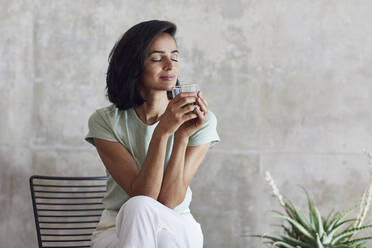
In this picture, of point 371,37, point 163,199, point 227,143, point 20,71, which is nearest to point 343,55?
point 371,37

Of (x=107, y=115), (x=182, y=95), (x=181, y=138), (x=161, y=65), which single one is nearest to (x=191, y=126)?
(x=181, y=138)

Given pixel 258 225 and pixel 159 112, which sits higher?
pixel 159 112

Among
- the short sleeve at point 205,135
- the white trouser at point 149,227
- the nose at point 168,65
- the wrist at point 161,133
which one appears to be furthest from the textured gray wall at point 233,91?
the white trouser at point 149,227

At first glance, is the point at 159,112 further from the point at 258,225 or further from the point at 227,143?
the point at 258,225

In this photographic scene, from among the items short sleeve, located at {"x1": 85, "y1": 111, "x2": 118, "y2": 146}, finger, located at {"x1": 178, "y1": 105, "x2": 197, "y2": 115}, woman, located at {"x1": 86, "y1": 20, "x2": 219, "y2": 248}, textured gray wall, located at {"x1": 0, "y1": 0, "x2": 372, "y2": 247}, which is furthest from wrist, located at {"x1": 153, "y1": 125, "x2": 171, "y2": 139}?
textured gray wall, located at {"x1": 0, "y1": 0, "x2": 372, "y2": 247}

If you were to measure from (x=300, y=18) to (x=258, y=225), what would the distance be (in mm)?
1048

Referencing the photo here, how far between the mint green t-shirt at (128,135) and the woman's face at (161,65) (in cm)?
18

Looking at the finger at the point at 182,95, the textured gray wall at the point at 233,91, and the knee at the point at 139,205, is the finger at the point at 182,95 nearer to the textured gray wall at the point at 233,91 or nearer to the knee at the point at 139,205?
the knee at the point at 139,205

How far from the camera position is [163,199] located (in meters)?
1.77

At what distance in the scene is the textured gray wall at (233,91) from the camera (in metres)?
2.48

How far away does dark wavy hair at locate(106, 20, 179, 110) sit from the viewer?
5.94 ft

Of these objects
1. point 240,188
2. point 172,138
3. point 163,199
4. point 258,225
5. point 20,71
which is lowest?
point 258,225

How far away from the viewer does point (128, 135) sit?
1.88m

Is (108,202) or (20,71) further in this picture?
(20,71)
